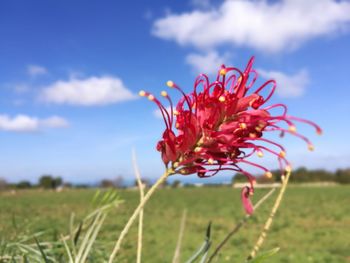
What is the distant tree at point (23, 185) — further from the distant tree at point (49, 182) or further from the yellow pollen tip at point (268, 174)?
the yellow pollen tip at point (268, 174)

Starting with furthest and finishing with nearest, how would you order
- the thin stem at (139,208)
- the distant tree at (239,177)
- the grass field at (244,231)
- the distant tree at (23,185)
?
the distant tree at (23,185) < the grass field at (244,231) < the distant tree at (239,177) < the thin stem at (139,208)

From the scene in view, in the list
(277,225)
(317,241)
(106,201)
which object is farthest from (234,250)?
(106,201)

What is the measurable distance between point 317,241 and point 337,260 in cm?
390

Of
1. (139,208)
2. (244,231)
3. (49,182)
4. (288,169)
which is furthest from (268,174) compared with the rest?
(49,182)

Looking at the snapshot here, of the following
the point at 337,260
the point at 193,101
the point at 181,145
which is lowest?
the point at 337,260

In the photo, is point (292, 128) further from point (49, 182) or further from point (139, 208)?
point (49, 182)

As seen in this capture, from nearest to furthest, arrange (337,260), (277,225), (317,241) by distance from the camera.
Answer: (337,260) < (317,241) < (277,225)

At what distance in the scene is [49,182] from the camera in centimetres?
6506

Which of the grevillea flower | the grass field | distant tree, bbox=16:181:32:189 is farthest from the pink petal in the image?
distant tree, bbox=16:181:32:189

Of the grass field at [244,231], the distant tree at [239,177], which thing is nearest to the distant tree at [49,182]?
the grass field at [244,231]

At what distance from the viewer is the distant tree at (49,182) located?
65.1 meters

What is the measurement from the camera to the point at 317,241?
17156mm

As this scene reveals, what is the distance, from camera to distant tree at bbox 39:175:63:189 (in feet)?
213

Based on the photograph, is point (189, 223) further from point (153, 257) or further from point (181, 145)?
point (181, 145)
